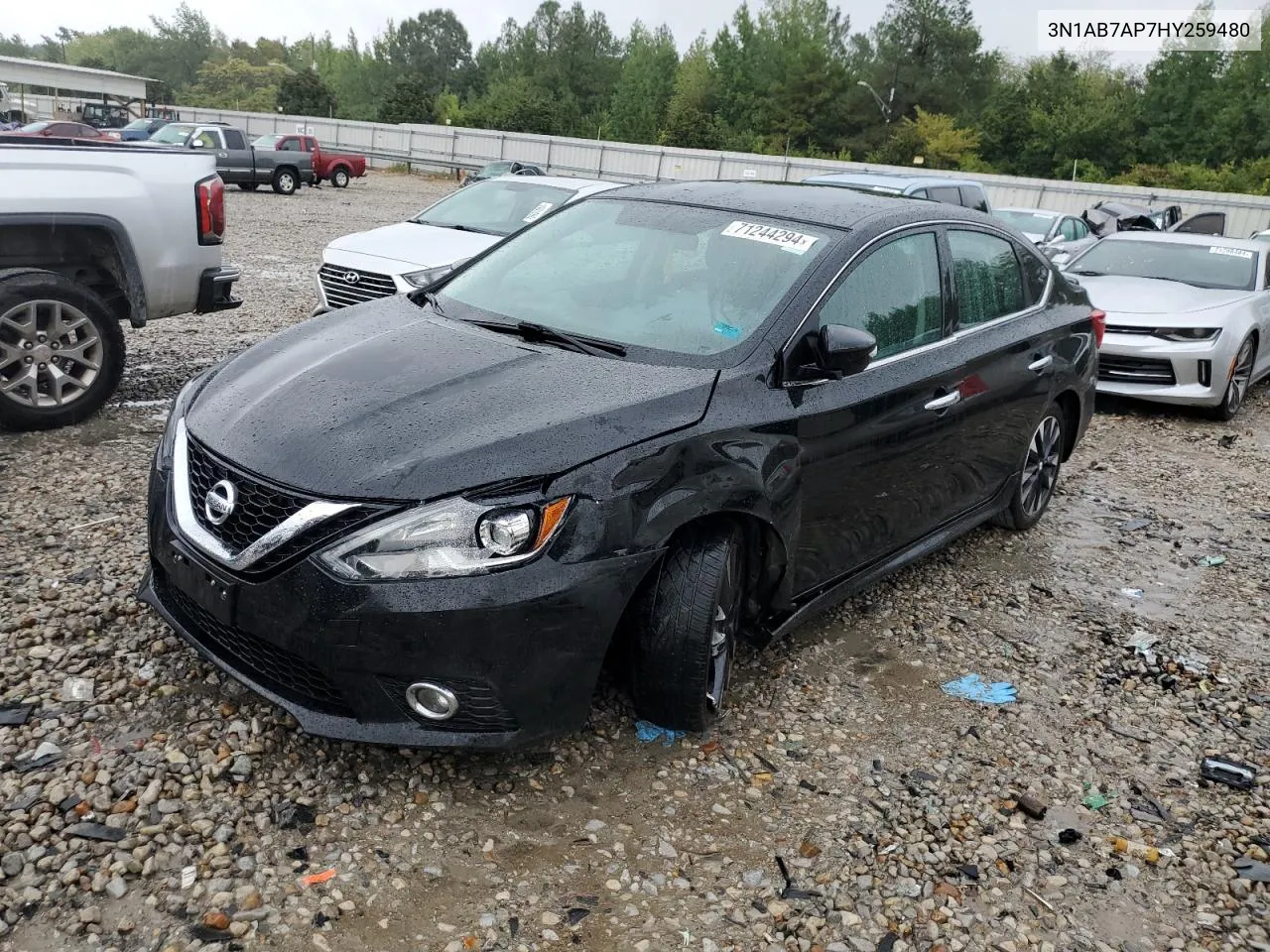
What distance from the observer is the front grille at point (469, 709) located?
2.87m

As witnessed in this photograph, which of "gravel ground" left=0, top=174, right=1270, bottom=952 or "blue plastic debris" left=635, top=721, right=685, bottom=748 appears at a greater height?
"blue plastic debris" left=635, top=721, right=685, bottom=748

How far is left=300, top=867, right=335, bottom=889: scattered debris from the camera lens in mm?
2725

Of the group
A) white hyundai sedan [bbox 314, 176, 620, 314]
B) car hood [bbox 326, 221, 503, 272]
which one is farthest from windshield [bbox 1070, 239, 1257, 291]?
car hood [bbox 326, 221, 503, 272]

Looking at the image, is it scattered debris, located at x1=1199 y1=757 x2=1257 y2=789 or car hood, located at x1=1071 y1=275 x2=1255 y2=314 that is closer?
scattered debris, located at x1=1199 y1=757 x2=1257 y2=789

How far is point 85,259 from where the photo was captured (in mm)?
6102

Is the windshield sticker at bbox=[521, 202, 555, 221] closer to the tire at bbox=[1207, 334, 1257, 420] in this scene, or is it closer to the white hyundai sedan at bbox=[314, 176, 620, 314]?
the white hyundai sedan at bbox=[314, 176, 620, 314]

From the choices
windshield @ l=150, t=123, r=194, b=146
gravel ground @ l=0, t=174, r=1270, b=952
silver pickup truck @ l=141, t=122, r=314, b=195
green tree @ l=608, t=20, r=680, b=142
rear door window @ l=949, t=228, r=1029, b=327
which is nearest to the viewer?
gravel ground @ l=0, t=174, r=1270, b=952

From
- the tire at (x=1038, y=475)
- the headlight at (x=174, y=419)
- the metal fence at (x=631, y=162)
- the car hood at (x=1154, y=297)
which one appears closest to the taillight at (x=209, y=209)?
the headlight at (x=174, y=419)

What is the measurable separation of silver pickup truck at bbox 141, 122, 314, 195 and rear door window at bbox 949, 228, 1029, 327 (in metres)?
24.1

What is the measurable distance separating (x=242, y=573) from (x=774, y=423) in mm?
1698

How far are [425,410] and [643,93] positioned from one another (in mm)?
81538

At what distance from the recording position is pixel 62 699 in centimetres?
340

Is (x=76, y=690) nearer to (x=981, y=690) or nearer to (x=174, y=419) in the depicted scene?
(x=174, y=419)

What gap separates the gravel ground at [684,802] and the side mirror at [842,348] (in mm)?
1233
